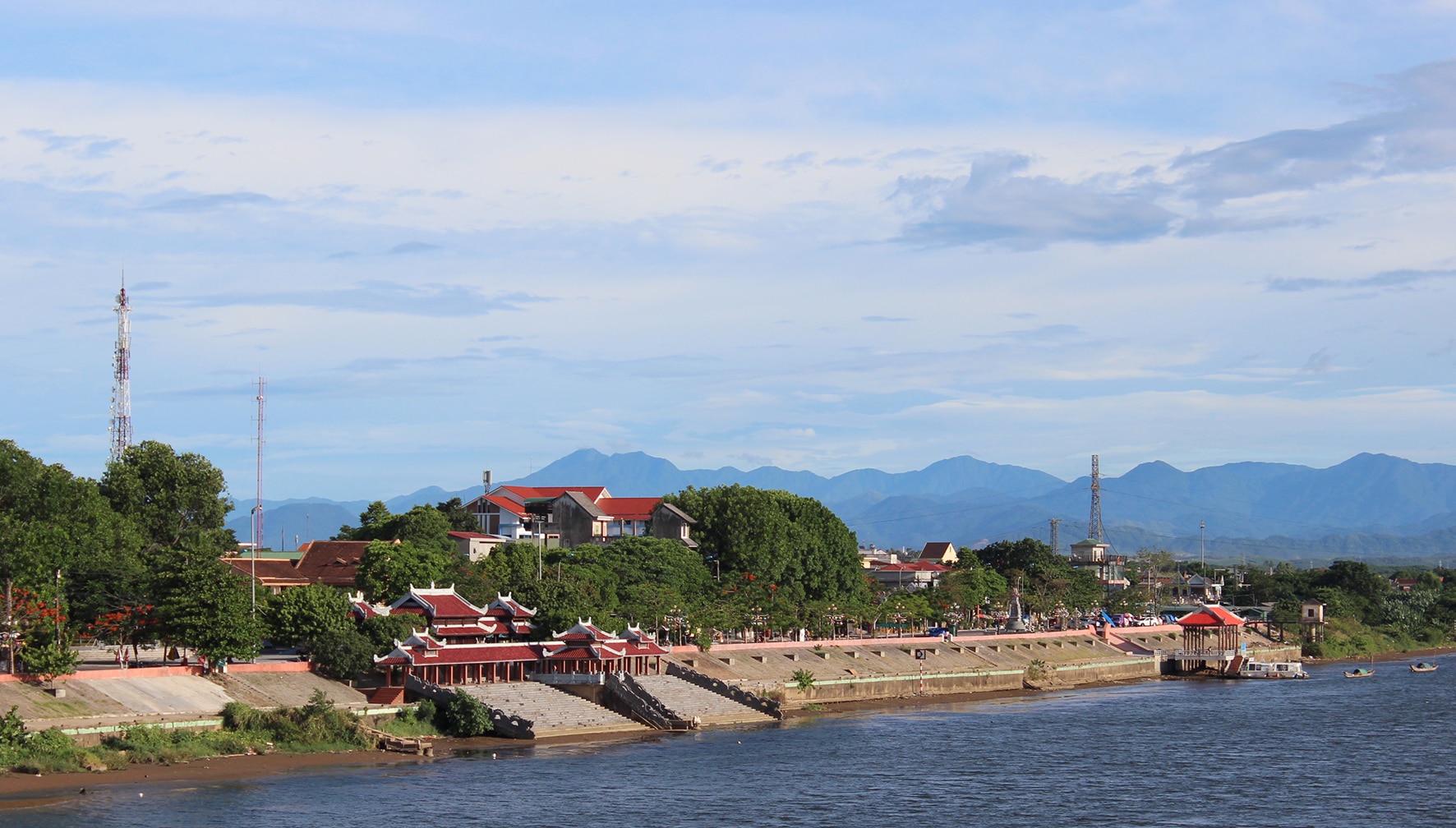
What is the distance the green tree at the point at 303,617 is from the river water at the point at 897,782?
17866 millimetres

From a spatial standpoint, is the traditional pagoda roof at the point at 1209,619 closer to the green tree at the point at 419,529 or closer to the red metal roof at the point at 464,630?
the green tree at the point at 419,529

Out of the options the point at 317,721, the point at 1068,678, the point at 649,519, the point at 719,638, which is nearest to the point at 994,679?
the point at 1068,678

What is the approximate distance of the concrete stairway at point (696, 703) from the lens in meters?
106

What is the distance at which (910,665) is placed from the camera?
139625 mm

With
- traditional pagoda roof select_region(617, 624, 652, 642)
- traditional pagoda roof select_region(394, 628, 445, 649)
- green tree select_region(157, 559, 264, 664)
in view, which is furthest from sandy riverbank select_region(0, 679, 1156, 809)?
green tree select_region(157, 559, 264, 664)

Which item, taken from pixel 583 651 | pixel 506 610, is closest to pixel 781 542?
pixel 506 610

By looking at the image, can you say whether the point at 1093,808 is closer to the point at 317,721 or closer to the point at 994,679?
the point at 317,721

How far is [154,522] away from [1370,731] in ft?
330

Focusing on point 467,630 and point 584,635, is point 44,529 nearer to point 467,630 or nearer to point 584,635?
point 467,630

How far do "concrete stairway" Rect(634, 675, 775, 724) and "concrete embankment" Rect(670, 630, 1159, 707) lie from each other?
5.43 m

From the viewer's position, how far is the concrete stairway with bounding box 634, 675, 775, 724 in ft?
347

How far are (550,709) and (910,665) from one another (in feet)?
159

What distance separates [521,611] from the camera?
113m

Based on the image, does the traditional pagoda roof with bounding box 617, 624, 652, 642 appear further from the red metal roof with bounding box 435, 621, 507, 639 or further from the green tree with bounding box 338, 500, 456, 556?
the green tree with bounding box 338, 500, 456, 556
